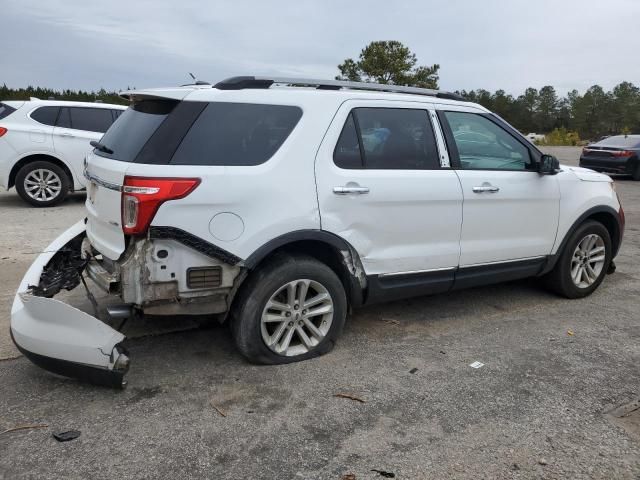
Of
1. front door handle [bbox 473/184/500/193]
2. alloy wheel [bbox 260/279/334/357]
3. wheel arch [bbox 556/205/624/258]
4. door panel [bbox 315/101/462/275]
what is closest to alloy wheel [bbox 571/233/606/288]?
wheel arch [bbox 556/205/624/258]

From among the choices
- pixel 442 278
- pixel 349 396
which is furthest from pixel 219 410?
pixel 442 278

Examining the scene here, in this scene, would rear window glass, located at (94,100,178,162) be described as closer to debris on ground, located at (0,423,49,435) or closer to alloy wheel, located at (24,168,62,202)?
debris on ground, located at (0,423,49,435)

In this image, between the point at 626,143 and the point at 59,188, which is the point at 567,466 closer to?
the point at 59,188

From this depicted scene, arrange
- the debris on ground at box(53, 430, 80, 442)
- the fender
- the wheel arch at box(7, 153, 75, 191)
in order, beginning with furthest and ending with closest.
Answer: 1. the wheel arch at box(7, 153, 75, 191)
2. the fender
3. the debris on ground at box(53, 430, 80, 442)

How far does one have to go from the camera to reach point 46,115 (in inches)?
365

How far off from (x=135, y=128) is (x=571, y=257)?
12.8 ft

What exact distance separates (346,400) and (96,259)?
74.8 inches

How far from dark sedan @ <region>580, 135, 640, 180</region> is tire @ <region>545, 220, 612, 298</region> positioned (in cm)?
1237

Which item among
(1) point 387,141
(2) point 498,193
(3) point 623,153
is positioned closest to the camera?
(1) point 387,141

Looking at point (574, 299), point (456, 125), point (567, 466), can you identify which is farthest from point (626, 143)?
point (567, 466)

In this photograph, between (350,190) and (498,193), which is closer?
(350,190)

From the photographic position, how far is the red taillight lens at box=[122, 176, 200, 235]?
315 cm

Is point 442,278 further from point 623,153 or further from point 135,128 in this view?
point 623,153

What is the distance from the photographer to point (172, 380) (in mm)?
3496
